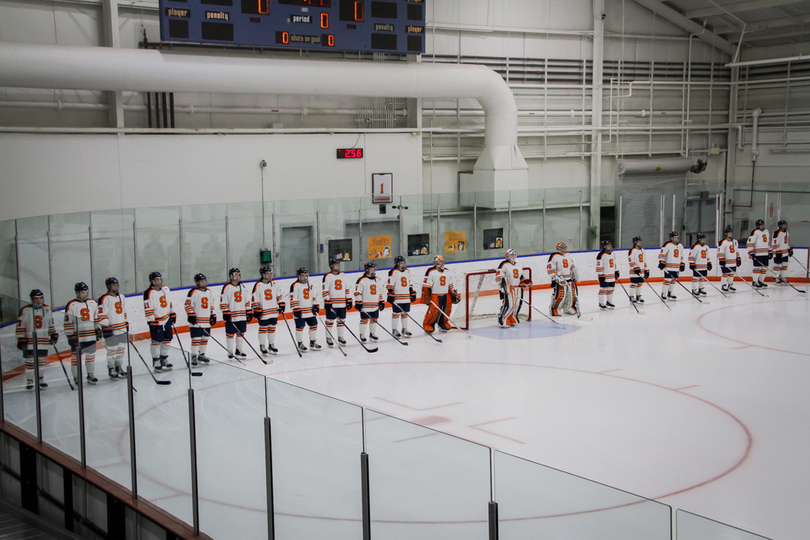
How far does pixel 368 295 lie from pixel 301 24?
5451 mm

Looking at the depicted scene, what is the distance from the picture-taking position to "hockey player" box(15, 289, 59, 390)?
241 inches

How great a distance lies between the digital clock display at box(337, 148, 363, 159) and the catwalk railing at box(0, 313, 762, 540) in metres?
10.7

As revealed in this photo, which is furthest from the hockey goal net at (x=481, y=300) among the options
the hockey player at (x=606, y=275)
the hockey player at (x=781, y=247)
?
the hockey player at (x=781, y=247)

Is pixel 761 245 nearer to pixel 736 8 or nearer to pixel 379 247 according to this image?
pixel 736 8

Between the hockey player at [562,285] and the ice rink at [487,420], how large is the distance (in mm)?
468

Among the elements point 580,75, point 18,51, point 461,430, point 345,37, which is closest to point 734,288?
point 580,75

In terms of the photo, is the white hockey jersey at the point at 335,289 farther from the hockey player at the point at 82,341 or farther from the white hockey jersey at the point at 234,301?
the hockey player at the point at 82,341

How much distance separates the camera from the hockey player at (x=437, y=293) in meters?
12.7

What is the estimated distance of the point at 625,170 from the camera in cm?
2077

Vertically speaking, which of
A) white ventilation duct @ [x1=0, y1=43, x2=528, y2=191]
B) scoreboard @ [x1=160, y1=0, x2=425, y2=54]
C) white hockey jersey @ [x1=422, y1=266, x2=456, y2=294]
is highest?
scoreboard @ [x1=160, y1=0, x2=425, y2=54]

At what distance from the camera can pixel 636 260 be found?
1470 centimetres

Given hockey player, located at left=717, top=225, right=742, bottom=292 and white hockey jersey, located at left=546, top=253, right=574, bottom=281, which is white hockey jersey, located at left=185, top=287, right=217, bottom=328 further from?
hockey player, located at left=717, top=225, right=742, bottom=292

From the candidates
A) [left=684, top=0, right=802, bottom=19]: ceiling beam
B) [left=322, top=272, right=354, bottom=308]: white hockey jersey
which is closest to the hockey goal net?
[left=322, top=272, right=354, bottom=308]: white hockey jersey

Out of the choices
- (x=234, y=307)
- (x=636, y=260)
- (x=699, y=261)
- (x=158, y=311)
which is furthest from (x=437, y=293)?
(x=699, y=261)
